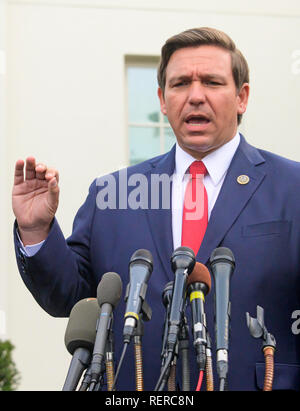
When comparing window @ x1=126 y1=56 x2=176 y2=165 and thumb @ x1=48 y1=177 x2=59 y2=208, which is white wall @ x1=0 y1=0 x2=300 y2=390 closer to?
window @ x1=126 y1=56 x2=176 y2=165

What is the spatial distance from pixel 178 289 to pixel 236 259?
2.80ft

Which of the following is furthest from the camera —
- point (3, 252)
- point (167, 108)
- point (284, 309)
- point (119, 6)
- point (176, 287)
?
point (119, 6)

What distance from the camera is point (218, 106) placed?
3.70 meters

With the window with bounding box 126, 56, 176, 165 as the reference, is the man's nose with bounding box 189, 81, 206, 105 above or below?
below

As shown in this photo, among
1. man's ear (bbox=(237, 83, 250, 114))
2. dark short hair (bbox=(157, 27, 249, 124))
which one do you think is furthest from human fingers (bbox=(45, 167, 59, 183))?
man's ear (bbox=(237, 83, 250, 114))

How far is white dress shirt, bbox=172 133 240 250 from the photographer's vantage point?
11.9 feet

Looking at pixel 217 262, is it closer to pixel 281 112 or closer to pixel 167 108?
pixel 167 108

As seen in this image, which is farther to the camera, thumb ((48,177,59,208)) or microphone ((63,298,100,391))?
thumb ((48,177,59,208))

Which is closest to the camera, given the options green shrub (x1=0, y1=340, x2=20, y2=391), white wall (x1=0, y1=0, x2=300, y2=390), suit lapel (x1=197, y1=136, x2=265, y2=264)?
suit lapel (x1=197, y1=136, x2=265, y2=264)

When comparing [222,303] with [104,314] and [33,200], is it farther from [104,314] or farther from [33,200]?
[33,200]

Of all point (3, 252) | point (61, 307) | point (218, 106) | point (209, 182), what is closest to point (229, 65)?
point (218, 106)

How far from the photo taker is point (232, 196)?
3.54 m

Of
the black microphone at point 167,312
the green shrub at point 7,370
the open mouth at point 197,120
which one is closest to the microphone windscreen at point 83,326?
the black microphone at point 167,312

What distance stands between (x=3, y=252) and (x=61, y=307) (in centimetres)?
707
